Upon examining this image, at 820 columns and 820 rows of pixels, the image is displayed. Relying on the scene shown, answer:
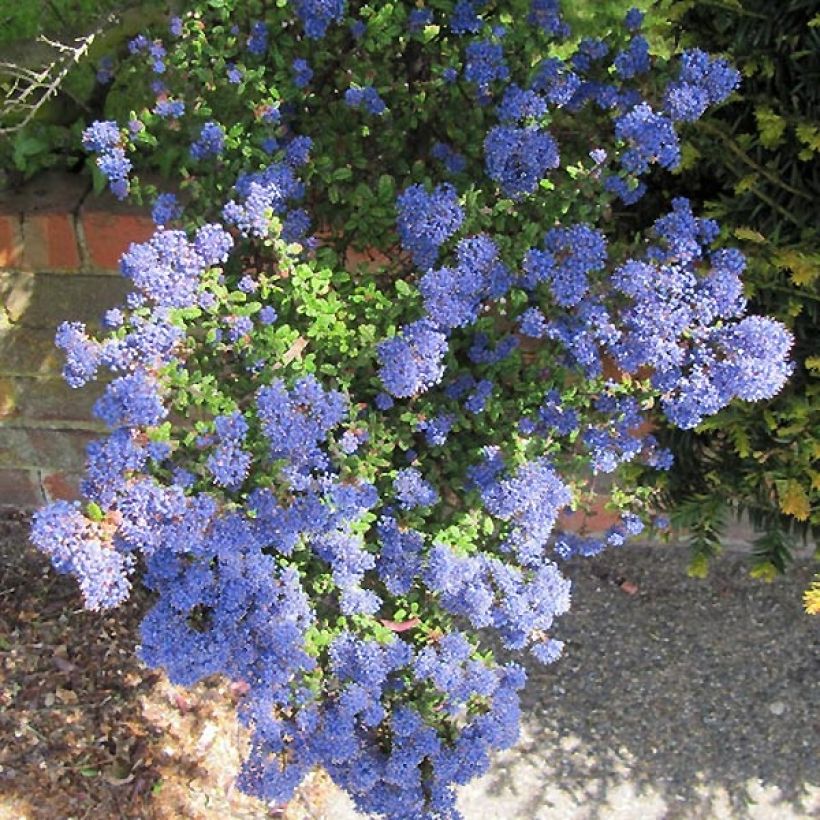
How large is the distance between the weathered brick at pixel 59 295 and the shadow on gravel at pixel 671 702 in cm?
146

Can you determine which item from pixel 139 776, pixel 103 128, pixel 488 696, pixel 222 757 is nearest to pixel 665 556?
pixel 488 696

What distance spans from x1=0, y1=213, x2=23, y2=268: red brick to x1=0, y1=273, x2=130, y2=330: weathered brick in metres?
0.04

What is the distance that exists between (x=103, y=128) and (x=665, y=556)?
1931 mm

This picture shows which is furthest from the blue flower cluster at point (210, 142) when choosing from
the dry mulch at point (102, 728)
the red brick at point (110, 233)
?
the dry mulch at point (102, 728)

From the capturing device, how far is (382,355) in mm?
1701

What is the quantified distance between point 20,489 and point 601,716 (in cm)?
178

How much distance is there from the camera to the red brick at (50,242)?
2527 mm

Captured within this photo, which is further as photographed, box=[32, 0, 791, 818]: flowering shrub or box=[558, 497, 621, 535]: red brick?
box=[558, 497, 621, 535]: red brick

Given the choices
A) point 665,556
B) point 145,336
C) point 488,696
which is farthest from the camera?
point 665,556

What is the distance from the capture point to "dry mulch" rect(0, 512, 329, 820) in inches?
97.2

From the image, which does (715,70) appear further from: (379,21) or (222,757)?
(222,757)

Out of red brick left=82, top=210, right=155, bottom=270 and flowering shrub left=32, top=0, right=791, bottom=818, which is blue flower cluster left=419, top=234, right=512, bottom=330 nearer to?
flowering shrub left=32, top=0, right=791, bottom=818

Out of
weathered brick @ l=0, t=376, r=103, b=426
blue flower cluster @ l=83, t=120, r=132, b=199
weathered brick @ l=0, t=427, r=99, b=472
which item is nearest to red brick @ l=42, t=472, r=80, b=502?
weathered brick @ l=0, t=427, r=99, b=472

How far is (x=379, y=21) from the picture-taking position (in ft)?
6.25
